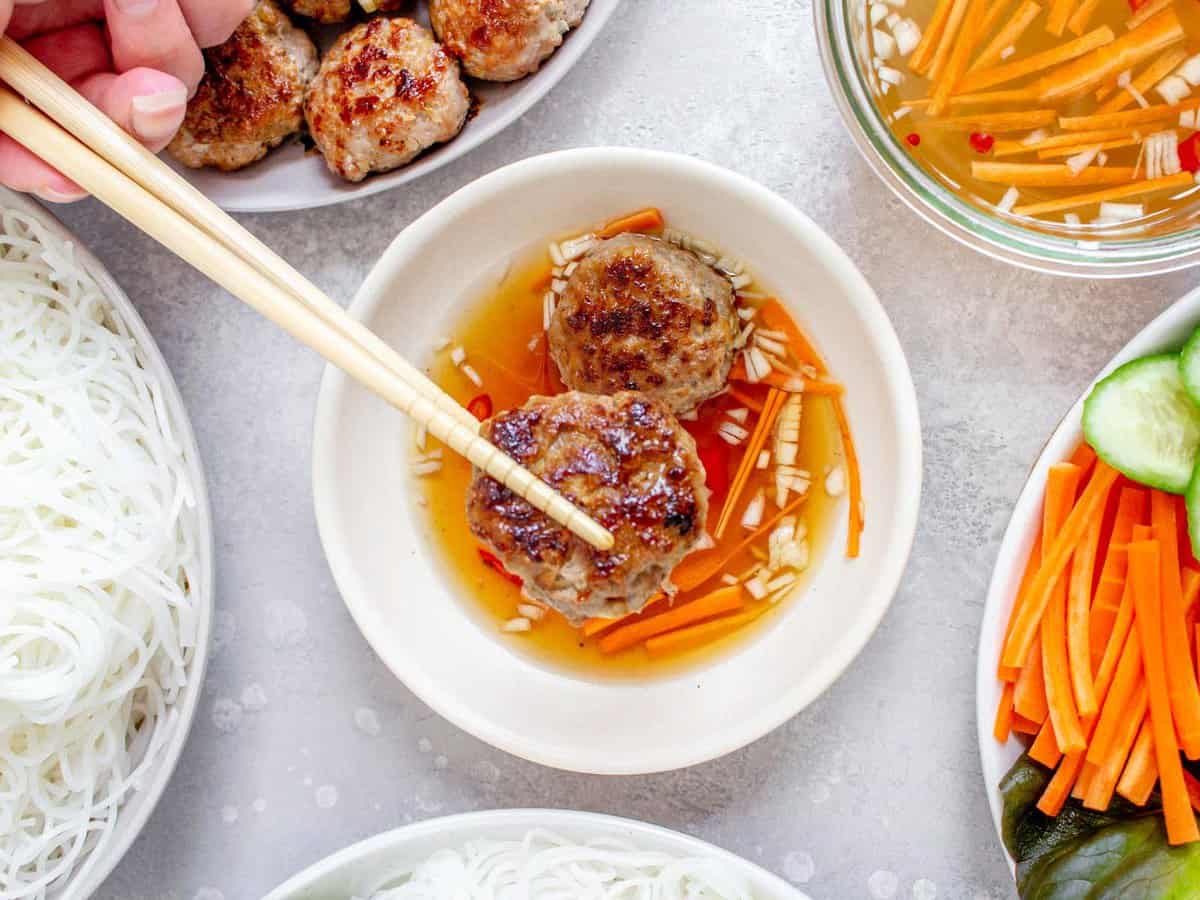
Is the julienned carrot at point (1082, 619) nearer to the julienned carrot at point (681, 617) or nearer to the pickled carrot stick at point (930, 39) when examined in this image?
the julienned carrot at point (681, 617)

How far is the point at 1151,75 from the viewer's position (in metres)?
1.96

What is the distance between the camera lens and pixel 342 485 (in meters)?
2.16

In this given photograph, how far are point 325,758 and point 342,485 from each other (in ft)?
2.02

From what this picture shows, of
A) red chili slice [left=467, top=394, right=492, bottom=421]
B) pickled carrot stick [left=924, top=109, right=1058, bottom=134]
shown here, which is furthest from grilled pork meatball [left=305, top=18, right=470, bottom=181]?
pickled carrot stick [left=924, top=109, right=1058, bottom=134]

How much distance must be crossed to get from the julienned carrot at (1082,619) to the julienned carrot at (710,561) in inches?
20.2

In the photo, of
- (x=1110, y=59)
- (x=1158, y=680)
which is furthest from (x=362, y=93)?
(x=1158, y=680)

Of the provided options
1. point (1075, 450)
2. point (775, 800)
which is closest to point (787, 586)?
point (775, 800)

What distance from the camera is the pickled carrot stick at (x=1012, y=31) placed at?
1.98 metres

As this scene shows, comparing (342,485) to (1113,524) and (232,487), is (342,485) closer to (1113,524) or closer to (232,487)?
(232,487)

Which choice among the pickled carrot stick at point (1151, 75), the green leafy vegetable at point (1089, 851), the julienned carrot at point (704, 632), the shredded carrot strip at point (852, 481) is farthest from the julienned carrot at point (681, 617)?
the pickled carrot stick at point (1151, 75)

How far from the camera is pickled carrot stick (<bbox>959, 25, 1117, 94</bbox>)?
1.96m

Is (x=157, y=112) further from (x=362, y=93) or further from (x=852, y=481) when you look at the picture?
(x=852, y=481)

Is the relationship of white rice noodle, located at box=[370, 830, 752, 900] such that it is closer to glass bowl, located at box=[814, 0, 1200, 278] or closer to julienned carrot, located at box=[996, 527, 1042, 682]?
julienned carrot, located at box=[996, 527, 1042, 682]

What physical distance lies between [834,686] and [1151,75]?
4.11 feet
